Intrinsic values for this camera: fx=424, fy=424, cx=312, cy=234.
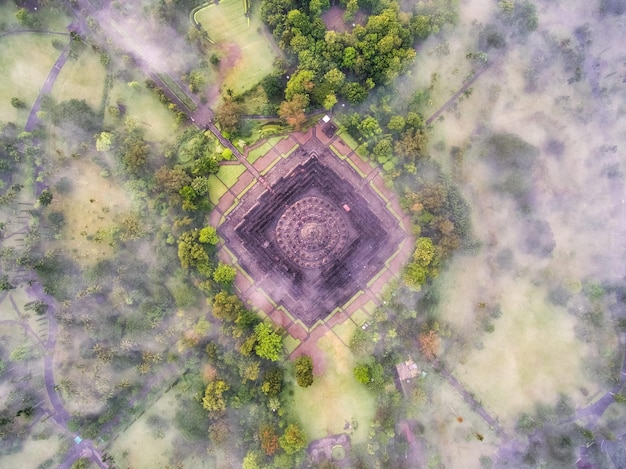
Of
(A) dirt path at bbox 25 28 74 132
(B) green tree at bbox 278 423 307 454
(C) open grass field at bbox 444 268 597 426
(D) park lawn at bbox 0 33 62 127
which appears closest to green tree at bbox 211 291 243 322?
(B) green tree at bbox 278 423 307 454

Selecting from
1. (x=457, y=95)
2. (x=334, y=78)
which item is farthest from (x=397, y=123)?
(x=457, y=95)

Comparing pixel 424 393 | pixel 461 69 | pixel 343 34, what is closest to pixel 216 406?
pixel 424 393

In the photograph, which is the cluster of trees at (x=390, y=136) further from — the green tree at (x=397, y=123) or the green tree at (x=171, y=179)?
the green tree at (x=171, y=179)

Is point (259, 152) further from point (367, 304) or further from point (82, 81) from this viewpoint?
point (82, 81)

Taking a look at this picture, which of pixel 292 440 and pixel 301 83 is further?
pixel 301 83

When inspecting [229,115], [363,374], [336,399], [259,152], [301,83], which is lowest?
[336,399]

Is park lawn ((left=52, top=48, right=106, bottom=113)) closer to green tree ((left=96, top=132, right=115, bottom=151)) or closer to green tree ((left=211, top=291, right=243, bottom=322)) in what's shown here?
green tree ((left=96, top=132, right=115, bottom=151))
